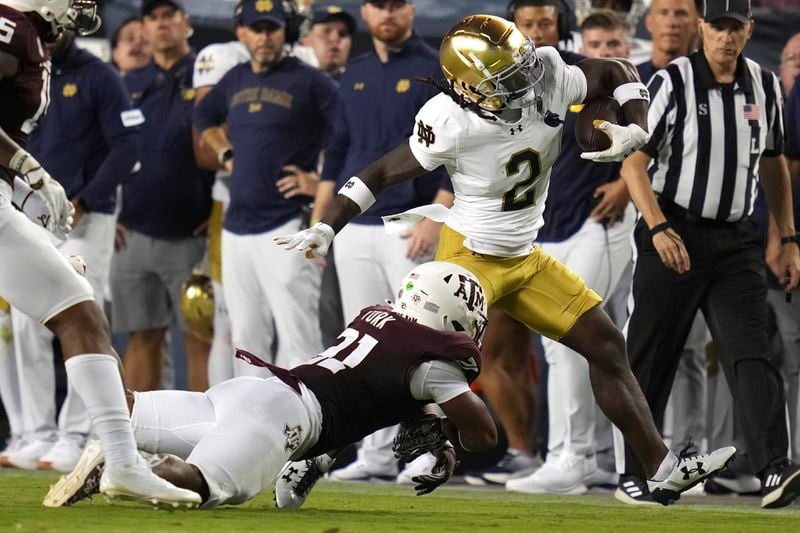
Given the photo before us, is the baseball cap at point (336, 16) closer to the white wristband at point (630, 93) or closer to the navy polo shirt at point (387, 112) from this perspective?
the navy polo shirt at point (387, 112)

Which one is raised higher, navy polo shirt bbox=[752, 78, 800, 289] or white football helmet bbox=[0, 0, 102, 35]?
white football helmet bbox=[0, 0, 102, 35]

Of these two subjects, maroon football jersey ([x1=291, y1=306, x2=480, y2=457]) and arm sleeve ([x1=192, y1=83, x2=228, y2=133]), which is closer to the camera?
maroon football jersey ([x1=291, y1=306, x2=480, y2=457])

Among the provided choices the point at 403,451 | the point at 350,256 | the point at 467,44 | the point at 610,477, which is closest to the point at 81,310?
the point at 403,451

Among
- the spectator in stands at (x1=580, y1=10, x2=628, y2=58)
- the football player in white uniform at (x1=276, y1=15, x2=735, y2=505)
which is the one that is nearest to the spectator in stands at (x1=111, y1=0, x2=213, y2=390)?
the spectator in stands at (x1=580, y1=10, x2=628, y2=58)

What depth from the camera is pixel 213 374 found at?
823 cm

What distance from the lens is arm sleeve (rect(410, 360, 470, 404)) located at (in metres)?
4.98

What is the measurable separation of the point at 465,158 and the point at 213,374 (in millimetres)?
2866

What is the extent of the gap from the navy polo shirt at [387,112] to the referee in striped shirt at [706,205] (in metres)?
1.27

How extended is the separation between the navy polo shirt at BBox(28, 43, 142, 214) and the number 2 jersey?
3.16 metres

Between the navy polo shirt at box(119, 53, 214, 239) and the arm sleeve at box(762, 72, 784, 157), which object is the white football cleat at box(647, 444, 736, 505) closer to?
the arm sleeve at box(762, 72, 784, 157)

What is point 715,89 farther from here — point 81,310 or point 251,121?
point 81,310

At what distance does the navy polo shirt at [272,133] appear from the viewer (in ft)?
25.9

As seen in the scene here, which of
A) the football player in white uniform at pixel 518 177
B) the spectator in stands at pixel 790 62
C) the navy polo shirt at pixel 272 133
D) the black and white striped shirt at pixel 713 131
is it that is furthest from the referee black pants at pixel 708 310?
the navy polo shirt at pixel 272 133

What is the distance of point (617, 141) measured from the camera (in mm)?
5445
